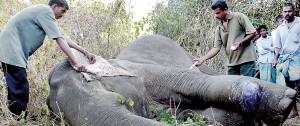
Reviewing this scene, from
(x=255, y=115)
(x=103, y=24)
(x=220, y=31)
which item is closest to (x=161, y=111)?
(x=255, y=115)

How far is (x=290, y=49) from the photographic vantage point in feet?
19.1

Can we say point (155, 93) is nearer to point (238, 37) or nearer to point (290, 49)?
point (238, 37)

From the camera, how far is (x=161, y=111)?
4.10 metres

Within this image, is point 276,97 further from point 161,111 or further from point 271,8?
point 271,8

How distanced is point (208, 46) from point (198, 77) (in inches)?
156

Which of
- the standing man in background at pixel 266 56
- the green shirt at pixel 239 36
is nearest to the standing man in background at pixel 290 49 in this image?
the standing man in background at pixel 266 56

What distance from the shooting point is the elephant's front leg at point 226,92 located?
129 inches

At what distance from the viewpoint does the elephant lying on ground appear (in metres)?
3.29

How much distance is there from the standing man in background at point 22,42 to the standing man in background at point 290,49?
286 cm

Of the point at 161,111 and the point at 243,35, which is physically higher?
the point at 243,35

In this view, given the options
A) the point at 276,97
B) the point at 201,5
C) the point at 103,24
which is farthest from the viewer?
the point at 201,5

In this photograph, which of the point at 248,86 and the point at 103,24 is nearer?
the point at 248,86

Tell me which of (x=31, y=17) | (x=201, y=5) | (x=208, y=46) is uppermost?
(x=31, y=17)

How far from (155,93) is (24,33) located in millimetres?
1498
